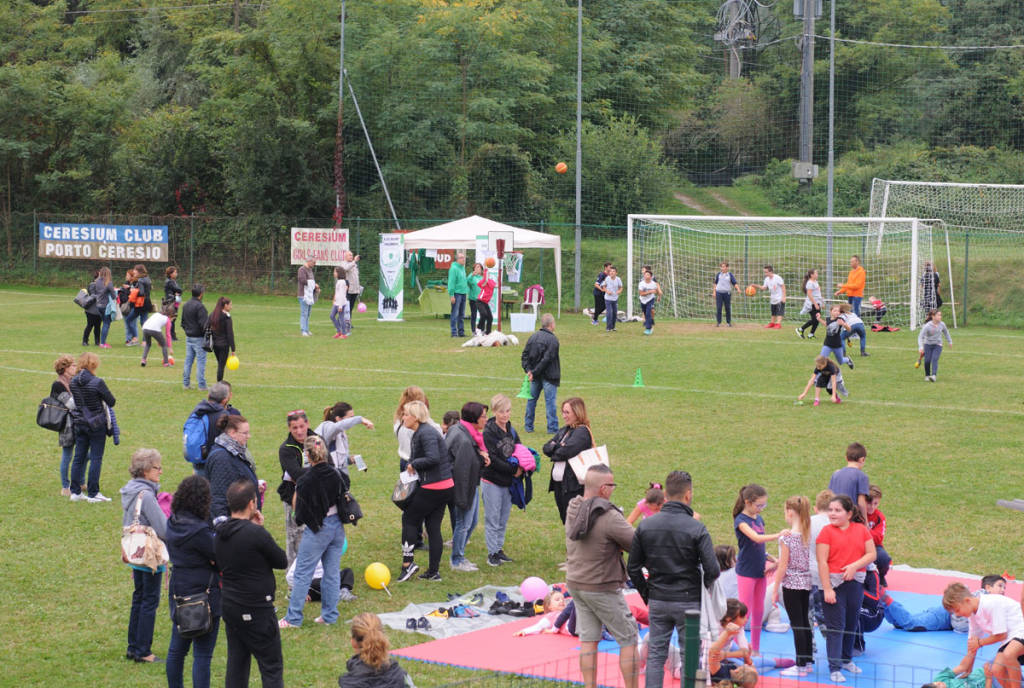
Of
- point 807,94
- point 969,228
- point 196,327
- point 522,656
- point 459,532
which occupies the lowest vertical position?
point 522,656

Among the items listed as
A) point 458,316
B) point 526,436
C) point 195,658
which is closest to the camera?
point 195,658

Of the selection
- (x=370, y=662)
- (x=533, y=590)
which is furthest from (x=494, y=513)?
(x=370, y=662)

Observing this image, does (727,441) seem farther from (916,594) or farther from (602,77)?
(602,77)

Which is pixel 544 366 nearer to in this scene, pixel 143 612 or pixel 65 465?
pixel 65 465

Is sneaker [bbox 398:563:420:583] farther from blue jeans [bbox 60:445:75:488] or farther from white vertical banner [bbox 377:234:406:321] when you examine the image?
white vertical banner [bbox 377:234:406:321]

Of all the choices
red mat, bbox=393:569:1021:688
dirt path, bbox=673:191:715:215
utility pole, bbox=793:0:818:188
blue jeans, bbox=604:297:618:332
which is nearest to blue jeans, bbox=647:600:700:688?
red mat, bbox=393:569:1021:688

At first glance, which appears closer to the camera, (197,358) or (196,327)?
(196,327)

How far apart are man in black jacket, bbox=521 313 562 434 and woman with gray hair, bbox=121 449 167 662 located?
815cm

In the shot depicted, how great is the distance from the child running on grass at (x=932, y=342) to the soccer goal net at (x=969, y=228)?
1116 centimetres

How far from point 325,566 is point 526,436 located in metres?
7.37

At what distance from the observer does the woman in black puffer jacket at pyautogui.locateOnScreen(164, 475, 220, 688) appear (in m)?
7.42

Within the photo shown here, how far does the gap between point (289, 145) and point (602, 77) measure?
43.4 ft

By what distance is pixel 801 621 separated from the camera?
829cm

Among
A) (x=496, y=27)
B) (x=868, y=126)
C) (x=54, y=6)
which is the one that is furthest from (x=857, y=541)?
(x=54, y=6)
